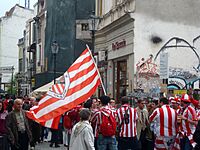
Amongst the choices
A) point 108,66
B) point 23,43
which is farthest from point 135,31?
point 23,43

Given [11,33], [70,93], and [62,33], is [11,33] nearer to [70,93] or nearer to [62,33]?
[62,33]

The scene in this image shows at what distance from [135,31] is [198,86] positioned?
4195mm

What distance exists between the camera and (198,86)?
24281 mm

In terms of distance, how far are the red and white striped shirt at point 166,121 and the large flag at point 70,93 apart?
5.67 feet

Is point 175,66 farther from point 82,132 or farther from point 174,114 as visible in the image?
point 82,132

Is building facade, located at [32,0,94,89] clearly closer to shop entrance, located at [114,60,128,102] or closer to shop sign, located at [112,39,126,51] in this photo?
shop entrance, located at [114,60,128,102]

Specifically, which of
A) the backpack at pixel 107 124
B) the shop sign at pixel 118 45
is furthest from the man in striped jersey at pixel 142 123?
the shop sign at pixel 118 45

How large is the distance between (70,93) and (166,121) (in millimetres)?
2359

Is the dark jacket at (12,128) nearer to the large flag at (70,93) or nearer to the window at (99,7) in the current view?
the large flag at (70,93)

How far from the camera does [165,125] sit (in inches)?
443

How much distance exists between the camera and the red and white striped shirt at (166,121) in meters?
11.2

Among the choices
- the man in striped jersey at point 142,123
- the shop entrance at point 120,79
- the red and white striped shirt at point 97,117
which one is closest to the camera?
the red and white striped shirt at point 97,117

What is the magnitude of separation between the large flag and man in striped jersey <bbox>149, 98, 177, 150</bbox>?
1.72 metres

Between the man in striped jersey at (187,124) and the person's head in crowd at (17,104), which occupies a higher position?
the person's head in crowd at (17,104)
